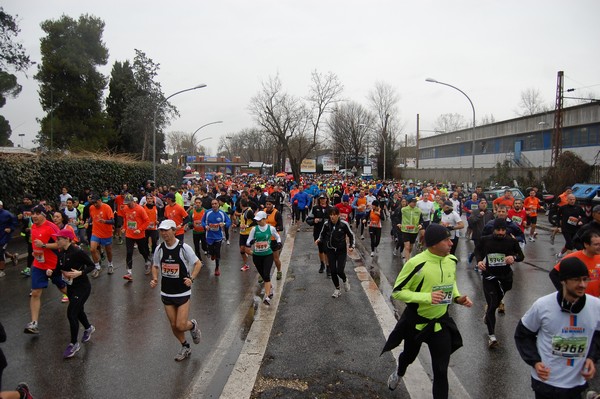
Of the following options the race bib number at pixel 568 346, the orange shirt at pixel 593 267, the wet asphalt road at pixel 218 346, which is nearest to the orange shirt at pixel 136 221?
the wet asphalt road at pixel 218 346

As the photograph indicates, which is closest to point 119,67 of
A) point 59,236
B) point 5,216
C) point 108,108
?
point 108,108

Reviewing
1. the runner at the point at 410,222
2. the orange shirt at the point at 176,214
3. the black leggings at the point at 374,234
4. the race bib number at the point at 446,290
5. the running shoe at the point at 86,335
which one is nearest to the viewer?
the race bib number at the point at 446,290

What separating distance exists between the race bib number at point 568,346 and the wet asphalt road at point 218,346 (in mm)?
1612

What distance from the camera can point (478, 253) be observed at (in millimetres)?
6078

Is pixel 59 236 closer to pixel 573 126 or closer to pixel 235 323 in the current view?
pixel 235 323

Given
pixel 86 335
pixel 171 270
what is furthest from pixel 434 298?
pixel 86 335

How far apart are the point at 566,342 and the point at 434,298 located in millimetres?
1073

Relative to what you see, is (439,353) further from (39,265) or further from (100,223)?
(100,223)

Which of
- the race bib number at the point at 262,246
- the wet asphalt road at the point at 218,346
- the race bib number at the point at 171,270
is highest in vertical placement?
the race bib number at the point at 171,270

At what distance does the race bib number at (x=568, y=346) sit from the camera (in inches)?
117

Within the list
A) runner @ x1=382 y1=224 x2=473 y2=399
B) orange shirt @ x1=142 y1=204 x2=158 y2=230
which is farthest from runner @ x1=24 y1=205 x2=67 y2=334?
runner @ x1=382 y1=224 x2=473 y2=399

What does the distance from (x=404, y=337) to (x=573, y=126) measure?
124 feet

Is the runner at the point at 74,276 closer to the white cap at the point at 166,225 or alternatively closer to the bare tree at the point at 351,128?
the white cap at the point at 166,225

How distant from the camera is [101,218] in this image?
952cm
